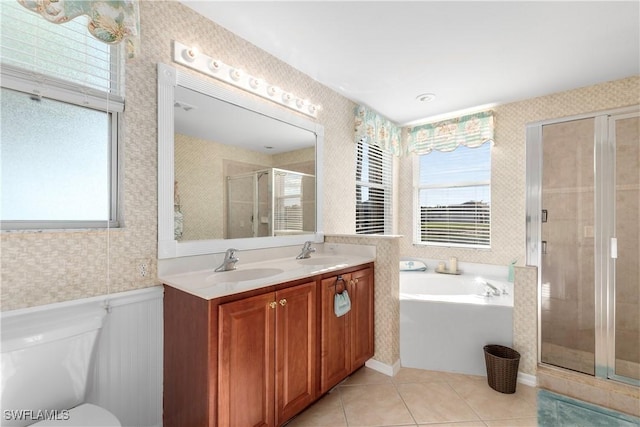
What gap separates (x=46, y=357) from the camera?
44.0 inches

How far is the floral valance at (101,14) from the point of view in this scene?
1.05 meters

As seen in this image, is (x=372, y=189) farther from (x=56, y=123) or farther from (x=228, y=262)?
(x=56, y=123)

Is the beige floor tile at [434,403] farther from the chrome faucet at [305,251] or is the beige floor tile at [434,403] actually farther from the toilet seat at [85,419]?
the toilet seat at [85,419]

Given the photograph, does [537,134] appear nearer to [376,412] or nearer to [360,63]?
[360,63]

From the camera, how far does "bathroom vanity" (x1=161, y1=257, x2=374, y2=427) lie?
125 centimetres

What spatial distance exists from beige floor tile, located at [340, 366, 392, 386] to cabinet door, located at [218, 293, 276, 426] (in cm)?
87

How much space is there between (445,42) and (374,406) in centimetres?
259

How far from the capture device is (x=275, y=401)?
58.4 inches

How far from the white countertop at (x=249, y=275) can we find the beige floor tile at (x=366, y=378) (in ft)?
3.02

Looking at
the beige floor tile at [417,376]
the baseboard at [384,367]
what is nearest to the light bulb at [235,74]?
the baseboard at [384,367]

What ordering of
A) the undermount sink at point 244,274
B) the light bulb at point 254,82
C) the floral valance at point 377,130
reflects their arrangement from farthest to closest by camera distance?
1. the floral valance at point 377,130
2. the light bulb at point 254,82
3. the undermount sink at point 244,274

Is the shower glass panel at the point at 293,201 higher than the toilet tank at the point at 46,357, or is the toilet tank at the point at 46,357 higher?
the shower glass panel at the point at 293,201

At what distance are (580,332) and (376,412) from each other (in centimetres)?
185

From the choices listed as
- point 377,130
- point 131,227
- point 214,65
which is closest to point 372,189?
point 377,130
